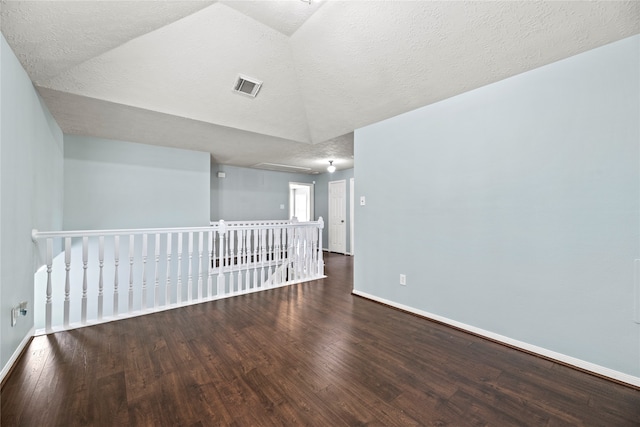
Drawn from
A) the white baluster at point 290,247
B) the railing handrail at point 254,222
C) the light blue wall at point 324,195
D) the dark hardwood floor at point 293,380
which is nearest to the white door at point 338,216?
the light blue wall at point 324,195

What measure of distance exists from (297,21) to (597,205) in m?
2.90

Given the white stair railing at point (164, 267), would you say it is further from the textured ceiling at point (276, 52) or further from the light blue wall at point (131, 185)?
the textured ceiling at point (276, 52)

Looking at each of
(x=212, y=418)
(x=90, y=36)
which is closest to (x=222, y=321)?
(x=212, y=418)

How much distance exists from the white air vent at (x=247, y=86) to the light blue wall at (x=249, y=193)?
382cm

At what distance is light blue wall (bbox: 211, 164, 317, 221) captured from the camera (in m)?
6.59

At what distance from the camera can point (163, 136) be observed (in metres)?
4.04

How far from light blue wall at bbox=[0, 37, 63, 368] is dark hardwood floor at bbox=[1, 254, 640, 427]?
0.46m

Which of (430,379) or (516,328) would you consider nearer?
(430,379)

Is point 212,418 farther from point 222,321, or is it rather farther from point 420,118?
point 420,118

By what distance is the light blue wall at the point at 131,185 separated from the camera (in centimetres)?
403

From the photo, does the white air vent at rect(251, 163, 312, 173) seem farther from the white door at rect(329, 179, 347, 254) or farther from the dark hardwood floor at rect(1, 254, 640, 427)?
the dark hardwood floor at rect(1, 254, 640, 427)

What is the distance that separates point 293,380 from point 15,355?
2149mm

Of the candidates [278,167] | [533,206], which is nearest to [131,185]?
[278,167]

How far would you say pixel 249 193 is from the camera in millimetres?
7078
